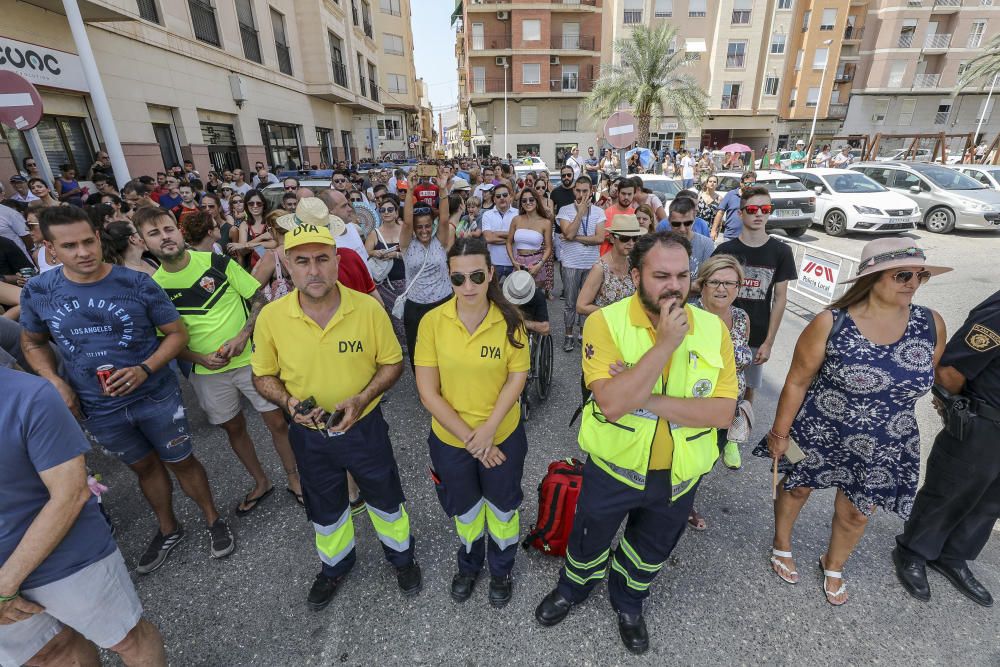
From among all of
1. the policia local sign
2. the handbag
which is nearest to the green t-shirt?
the handbag

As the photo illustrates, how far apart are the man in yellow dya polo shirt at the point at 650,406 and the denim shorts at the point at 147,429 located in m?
2.63

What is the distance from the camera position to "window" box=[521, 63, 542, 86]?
35.1 metres

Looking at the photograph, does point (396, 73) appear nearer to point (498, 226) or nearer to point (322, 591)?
point (498, 226)

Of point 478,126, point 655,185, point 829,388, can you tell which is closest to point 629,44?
point 478,126

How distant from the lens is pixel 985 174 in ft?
40.7

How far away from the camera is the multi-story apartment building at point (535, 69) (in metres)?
34.1

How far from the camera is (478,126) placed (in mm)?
41875

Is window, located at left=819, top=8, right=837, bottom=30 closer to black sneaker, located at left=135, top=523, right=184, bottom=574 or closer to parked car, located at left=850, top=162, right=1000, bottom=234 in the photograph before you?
parked car, located at left=850, top=162, right=1000, bottom=234

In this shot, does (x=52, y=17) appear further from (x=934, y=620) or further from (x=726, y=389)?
(x=934, y=620)

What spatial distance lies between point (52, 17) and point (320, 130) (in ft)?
51.7

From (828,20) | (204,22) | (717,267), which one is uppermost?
(828,20)

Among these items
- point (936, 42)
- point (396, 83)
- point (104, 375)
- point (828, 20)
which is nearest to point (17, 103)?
point (104, 375)

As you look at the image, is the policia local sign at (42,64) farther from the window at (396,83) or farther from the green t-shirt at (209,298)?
the window at (396,83)

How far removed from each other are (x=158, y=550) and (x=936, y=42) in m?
57.4
